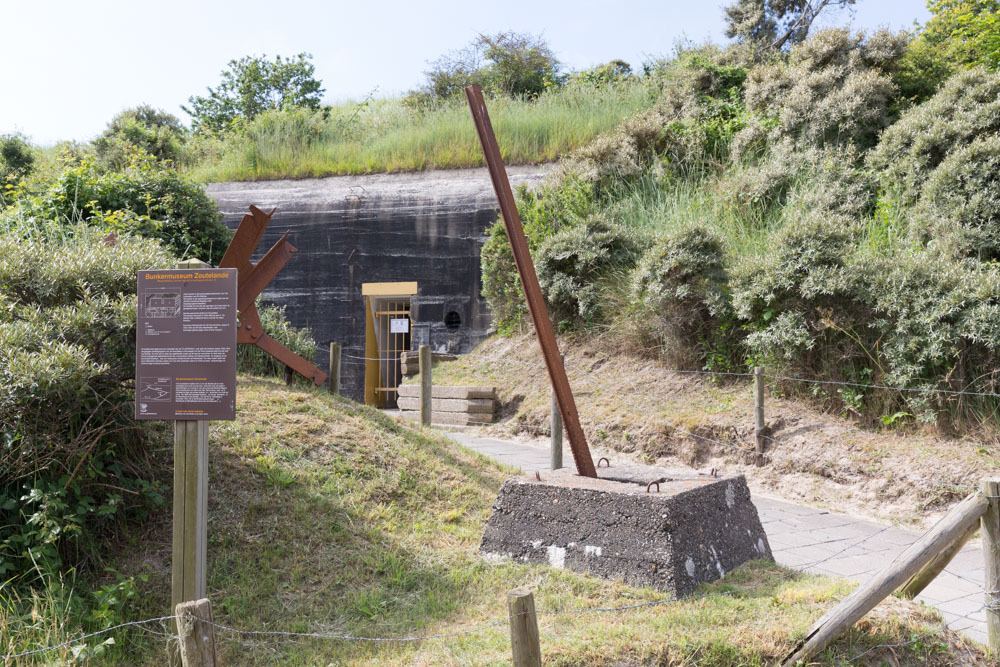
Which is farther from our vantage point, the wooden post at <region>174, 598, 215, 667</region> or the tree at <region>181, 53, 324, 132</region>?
the tree at <region>181, 53, 324, 132</region>

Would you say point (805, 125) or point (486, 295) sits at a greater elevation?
point (805, 125)

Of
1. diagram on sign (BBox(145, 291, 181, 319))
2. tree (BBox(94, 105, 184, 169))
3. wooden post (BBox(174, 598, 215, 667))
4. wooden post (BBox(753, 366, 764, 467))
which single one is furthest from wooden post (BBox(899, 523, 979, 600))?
tree (BBox(94, 105, 184, 169))

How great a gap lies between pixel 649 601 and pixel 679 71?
14.2 meters

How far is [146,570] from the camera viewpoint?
14.9ft

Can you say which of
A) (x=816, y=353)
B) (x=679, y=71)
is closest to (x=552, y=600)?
(x=816, y=353)

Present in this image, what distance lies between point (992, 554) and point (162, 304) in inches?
176

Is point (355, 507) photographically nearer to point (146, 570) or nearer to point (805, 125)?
point (146, 570)

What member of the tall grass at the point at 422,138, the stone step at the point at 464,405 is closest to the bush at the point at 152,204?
the stone step at the point at 464,405

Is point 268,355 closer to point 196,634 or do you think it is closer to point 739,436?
point 739,436

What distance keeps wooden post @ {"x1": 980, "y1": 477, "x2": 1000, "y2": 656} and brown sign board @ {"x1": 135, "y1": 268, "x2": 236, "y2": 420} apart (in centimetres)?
390

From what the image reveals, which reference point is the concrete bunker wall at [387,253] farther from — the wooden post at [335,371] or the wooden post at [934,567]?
the wooden post at [934,567]

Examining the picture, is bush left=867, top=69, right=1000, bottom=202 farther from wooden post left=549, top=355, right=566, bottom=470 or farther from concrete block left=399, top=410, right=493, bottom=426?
concrete block left=399, top=410, right=493, bottom=426

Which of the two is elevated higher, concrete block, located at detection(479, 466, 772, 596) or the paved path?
concrete block, located at detection(479, 466, 772, 596)

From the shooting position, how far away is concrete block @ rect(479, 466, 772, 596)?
170 inches
